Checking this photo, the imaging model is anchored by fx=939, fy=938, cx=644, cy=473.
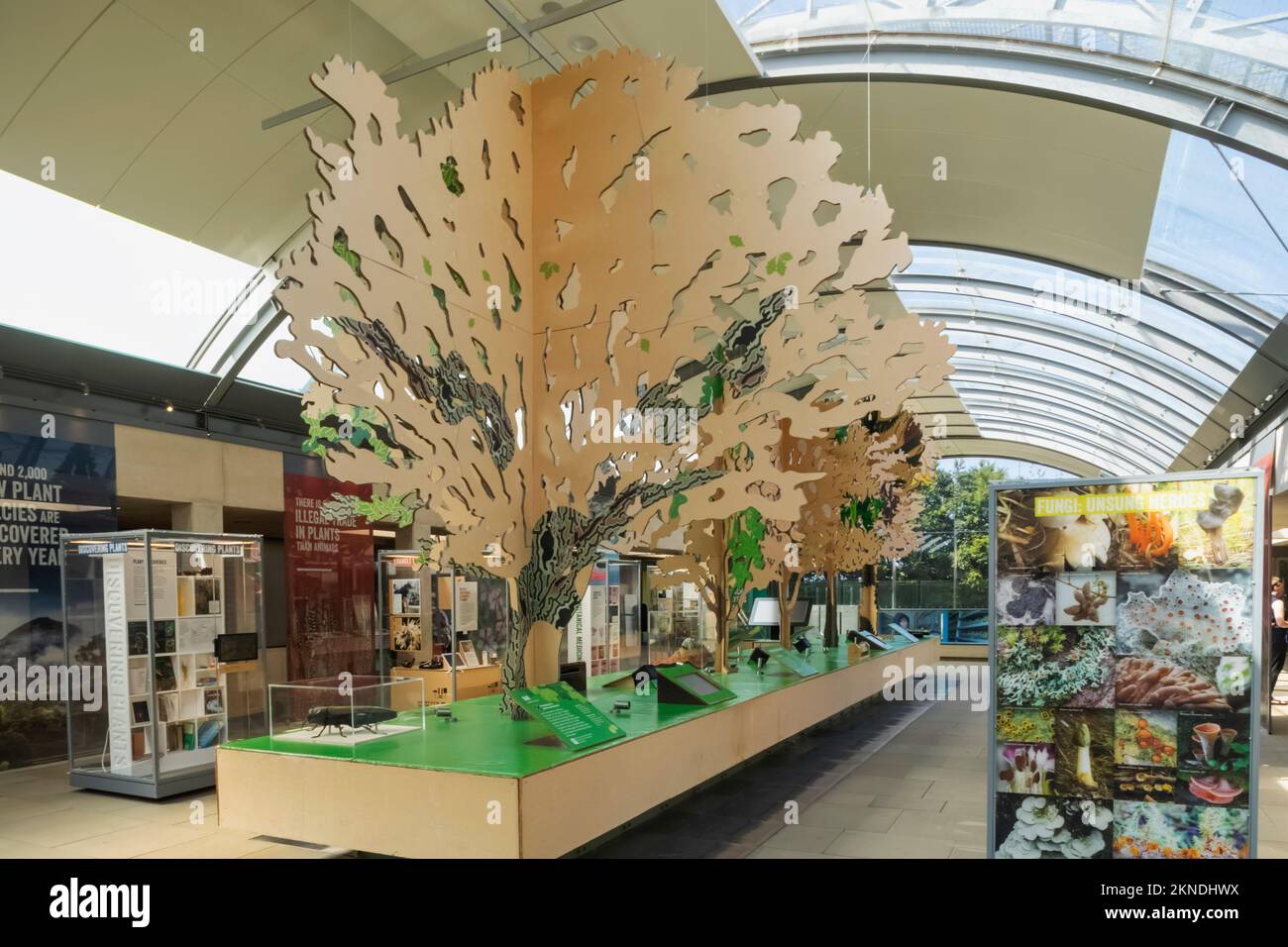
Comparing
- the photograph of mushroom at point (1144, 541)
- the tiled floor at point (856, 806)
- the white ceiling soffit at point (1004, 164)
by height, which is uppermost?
the white ceiling soffit at point (1004, 164)

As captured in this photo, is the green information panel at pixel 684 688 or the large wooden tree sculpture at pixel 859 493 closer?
the green information panel at pixel 684 688

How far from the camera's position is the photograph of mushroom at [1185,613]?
3.80m

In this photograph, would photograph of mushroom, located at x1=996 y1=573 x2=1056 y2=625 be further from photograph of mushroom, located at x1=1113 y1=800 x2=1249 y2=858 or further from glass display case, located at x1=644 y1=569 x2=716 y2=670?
glass display case, located at x1=644 y1=569 x2=716 y2=670

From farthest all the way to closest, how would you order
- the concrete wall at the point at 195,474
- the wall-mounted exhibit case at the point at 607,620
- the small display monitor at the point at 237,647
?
the wall-mounted exhibit case at the point at 607,620
the concrete wall at the point at 195,474
the small display monitor at the point at 237,647

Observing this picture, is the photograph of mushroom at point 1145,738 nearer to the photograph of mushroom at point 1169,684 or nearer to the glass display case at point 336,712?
the photograph of mushroom at point 1169,684

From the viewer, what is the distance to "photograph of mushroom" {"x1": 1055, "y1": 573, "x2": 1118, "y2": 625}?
13.3ft

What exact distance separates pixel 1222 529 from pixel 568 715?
303 cm

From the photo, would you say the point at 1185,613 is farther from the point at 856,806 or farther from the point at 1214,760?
the point at 856,806

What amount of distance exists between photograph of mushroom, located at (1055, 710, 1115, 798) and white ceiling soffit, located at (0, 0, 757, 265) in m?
6.16

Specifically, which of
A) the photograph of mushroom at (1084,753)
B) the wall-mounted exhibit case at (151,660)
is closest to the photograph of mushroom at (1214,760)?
the photograph of mushroom at (1084,753)

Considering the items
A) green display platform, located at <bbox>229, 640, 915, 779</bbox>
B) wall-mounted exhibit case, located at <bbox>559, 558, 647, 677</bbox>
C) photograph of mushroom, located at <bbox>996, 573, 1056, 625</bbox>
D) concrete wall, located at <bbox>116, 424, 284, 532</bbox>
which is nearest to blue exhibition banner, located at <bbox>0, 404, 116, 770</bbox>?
concrete wall, located at <bbox>116, 424, 284, 532</bbox>

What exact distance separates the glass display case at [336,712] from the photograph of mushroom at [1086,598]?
3.28 metres

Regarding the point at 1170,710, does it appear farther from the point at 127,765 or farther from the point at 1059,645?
the point at 127,765

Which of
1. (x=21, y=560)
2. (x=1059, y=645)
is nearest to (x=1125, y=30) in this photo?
(x=1059, y=645)
